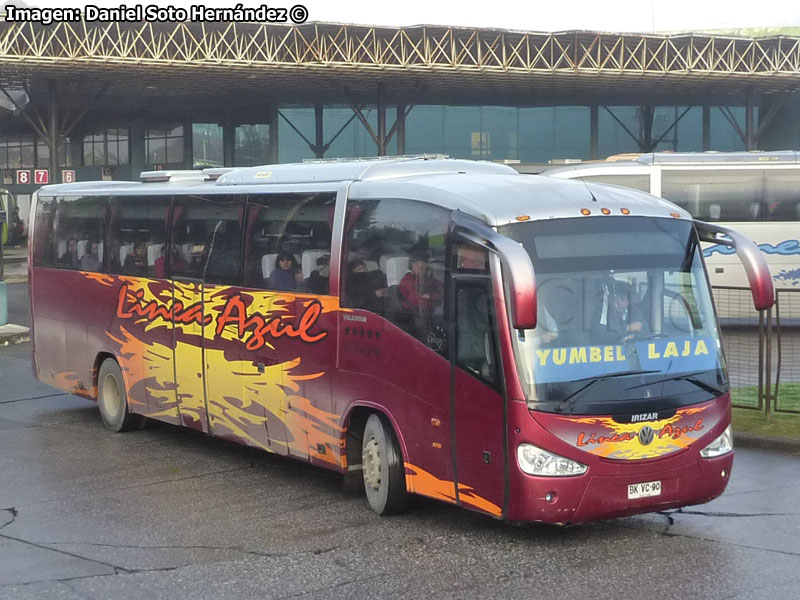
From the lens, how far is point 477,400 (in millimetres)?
8227

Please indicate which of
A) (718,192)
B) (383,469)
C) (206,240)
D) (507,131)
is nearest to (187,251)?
(206,240)

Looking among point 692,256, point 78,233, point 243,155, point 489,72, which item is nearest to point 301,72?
point 489,72

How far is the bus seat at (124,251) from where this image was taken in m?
13.4

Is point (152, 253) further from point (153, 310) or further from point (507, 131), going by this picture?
point (507, 131)

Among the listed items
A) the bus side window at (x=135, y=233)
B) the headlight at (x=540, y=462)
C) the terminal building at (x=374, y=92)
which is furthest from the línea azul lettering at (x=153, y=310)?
the terminal building at (x=374, y=92)

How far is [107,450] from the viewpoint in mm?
12594

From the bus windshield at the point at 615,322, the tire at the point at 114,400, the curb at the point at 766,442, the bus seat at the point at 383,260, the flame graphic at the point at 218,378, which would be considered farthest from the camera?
the tire at the point at 114,400

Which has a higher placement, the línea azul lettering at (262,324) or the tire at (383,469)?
the línea azul lettering at (262,324)

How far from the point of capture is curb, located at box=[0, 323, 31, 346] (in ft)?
74.6

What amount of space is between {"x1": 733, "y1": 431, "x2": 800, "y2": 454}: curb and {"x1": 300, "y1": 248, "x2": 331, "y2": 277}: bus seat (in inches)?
190

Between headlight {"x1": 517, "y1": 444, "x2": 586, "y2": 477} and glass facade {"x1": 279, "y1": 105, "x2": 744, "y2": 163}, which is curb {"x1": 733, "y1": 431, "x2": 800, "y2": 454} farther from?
glass facade {"x1": 279, "y1": 105, "x2": 744, "y2": 163}

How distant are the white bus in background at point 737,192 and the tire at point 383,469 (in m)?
15.7

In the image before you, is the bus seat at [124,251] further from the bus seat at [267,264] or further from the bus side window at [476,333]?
the bus side window at [476,333]

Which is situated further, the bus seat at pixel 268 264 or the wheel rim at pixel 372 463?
the bus seat at pixel 268 264
